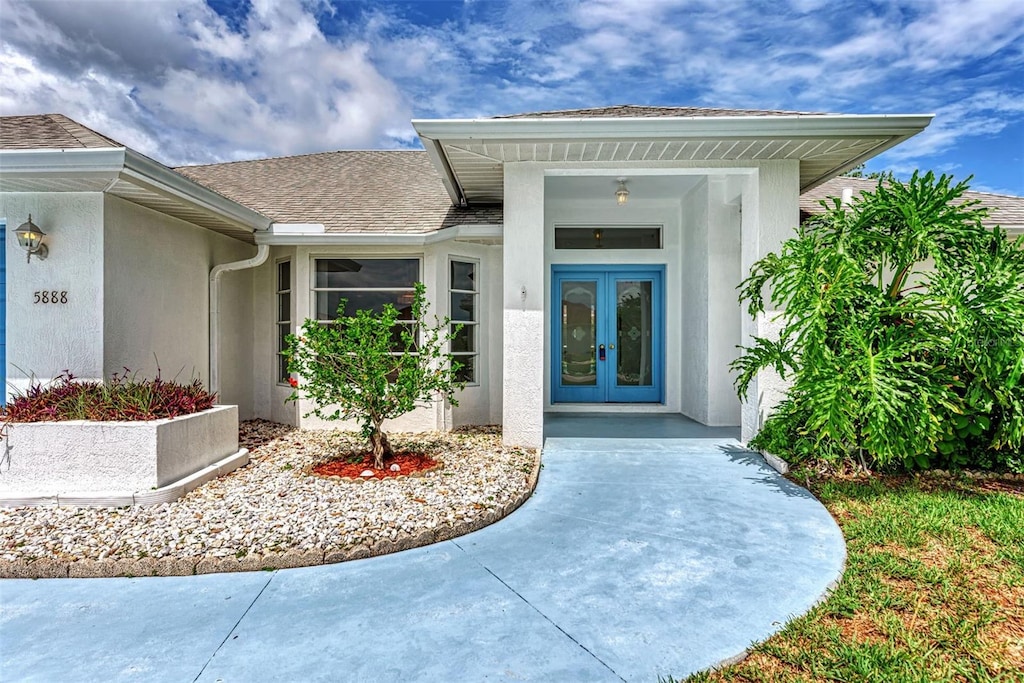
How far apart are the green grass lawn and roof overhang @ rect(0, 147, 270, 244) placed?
6241mm

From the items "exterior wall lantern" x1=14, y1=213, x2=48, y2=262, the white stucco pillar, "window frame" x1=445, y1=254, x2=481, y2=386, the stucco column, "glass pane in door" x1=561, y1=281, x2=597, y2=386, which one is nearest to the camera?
"exterior wall lantern" x1=14, y1=213, x2=48, y2=262

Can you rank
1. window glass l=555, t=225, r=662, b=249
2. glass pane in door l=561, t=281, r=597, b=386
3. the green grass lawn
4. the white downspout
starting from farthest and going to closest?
glass pane in door l=561, t=281, r=597, b=386 → window glass l=555, t=225, r=662, b=249 → the white downspout → the green grass lawn

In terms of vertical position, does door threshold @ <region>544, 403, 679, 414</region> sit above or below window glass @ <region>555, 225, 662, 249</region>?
below

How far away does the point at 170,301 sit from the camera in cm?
676

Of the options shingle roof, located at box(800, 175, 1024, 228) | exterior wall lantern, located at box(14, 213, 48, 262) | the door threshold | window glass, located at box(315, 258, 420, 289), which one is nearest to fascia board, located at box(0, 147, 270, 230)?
exterior wall lantern, located at box(14, 213, 48, 262)

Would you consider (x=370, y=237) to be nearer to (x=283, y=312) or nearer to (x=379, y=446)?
(x=283, y=312)

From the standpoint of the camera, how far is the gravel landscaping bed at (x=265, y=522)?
3.59 metres

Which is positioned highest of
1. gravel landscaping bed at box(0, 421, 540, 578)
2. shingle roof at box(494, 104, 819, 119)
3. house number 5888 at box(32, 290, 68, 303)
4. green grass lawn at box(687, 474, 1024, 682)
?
shingle roof at box(494, 104, 819, 119)

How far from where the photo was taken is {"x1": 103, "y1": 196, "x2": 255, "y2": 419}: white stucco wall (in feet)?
18.8

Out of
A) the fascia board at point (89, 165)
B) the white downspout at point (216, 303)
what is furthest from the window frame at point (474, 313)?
the fascia board at point (89, 165)

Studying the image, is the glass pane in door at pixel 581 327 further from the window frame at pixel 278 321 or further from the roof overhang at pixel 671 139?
the window frame at pixel 278 321

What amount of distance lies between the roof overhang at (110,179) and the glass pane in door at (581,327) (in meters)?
5.94

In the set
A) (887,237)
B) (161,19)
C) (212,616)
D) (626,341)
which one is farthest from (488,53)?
(212,616)

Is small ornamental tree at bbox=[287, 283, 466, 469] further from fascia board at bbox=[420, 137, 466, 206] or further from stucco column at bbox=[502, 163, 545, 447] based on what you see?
fascia board at bbox=[420, 137, 466, 206]
